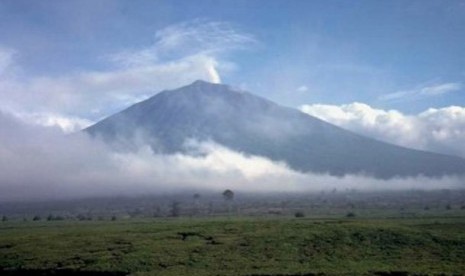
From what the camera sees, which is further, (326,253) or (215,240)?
(215,240)

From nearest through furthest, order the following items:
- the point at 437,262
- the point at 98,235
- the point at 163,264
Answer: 1. the point at 437,262
2. the point at 163,264
3. the point at 98,235

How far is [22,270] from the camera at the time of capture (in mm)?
51969

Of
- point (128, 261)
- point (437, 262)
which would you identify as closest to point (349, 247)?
point (437, 262)

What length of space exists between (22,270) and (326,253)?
29.4m

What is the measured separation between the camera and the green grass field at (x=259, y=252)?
151ft

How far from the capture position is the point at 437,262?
46.3m

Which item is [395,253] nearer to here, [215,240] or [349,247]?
[349,247]

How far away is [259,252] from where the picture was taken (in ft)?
168

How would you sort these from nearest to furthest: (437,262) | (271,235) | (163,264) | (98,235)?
1. (437,262)
2. (163,264)
3. (271,235)
4. (98,235)

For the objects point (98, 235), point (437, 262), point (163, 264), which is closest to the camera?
point (437, 262)

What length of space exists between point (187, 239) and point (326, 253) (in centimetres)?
1584

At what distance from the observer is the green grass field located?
45969mm

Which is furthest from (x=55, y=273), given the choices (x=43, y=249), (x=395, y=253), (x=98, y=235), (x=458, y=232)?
(x=458, y=232)

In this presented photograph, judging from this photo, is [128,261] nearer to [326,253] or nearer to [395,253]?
[326,253]
